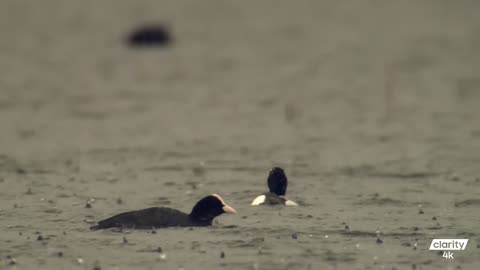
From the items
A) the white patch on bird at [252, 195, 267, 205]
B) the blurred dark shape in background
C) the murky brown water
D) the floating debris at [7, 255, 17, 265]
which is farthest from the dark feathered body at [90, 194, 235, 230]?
the blurred dark shape in background

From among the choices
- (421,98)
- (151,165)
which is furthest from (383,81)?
(151,165)

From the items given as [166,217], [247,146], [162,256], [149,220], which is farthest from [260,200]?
[247,146]

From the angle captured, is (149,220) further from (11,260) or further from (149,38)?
(149,38)

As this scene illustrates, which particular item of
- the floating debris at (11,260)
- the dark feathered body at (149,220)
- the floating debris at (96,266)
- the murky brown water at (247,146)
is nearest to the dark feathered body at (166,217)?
the dark feathered body at (149,220)

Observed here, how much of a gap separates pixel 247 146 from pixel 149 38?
2938cm

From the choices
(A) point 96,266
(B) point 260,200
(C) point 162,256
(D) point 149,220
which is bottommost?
(A) point 96,266

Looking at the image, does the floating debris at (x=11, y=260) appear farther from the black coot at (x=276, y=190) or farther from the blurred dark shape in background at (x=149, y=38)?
the blurred dark shape in background at (x=149, y=38)
